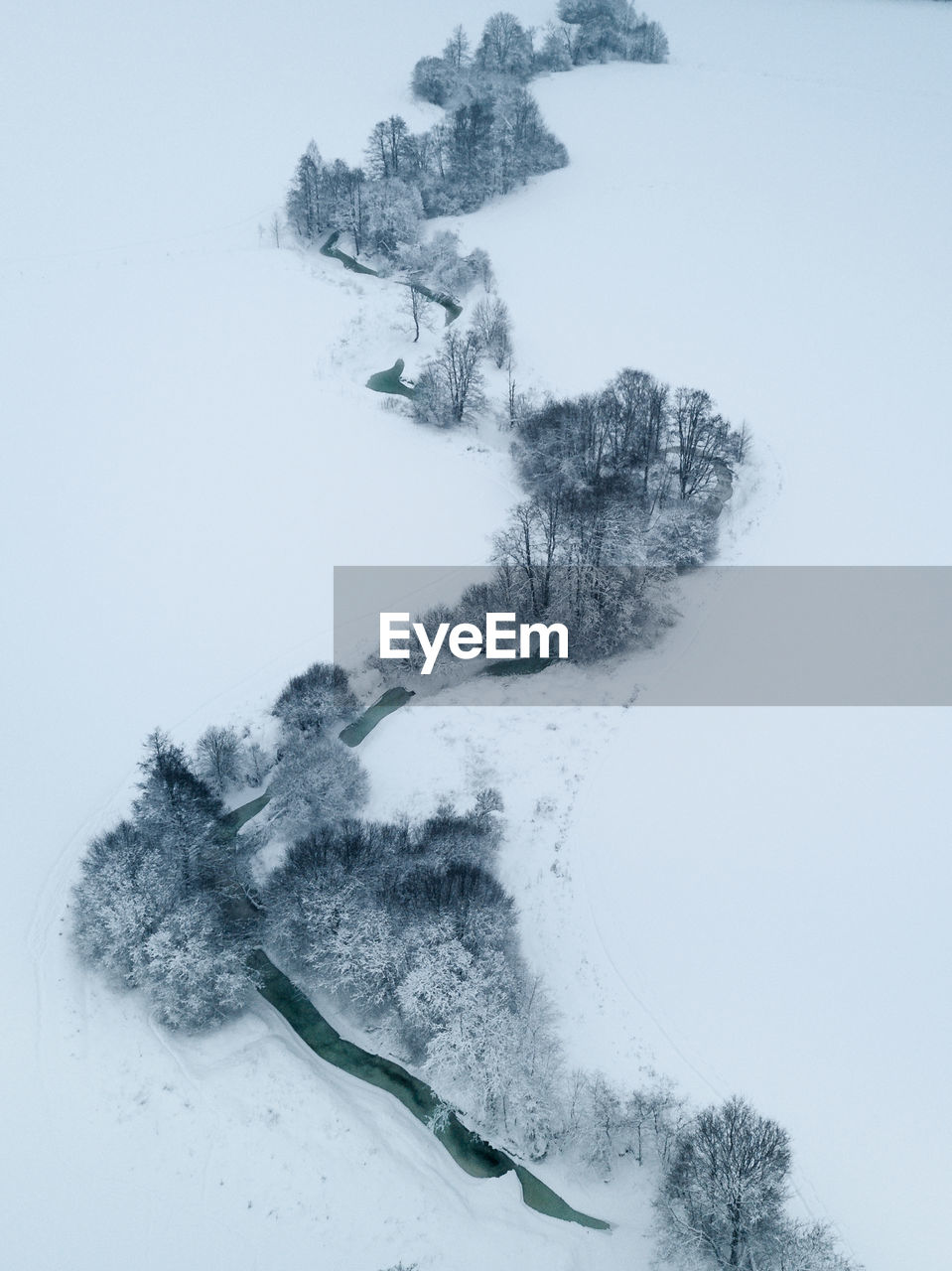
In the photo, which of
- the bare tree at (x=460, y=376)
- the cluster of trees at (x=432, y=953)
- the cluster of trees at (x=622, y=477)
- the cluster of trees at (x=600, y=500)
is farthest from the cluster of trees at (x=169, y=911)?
the bare tree at (x=460, y=376)

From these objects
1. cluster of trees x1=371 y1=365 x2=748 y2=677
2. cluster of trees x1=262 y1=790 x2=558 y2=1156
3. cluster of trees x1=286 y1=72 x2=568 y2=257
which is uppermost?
cluster of trees x1=286 y1=72 x2=568 y2=257

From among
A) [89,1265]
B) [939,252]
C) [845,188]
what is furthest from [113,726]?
[845,188]

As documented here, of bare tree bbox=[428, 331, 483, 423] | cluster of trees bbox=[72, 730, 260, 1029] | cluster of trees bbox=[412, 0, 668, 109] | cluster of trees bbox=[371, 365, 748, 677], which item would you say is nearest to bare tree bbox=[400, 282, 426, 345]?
cluster of trees bbox=[371, 365, 748, 677]

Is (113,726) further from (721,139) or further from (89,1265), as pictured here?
(721,139)

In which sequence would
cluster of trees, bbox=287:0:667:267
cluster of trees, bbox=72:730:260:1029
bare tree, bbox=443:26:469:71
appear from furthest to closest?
bare tree, bbox=443:26:469:71 → cluster of trees, bbox=287:0:667:267 → cluster of trees, bbox=72:730:260:1029

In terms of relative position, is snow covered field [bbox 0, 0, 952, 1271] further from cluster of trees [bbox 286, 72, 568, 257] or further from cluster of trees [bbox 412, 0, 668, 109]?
cluster of trees [bbox 412, 0, 668, 109]

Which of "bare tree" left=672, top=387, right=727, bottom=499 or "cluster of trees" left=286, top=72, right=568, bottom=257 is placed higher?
"cluster of trees" left=286, top=72, right=568, bottom=257
